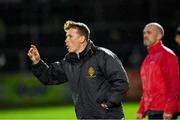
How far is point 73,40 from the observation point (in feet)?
22.0

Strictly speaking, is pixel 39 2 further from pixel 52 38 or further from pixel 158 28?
pixel 158 28

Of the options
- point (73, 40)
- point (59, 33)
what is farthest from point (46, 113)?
point (73, 40)

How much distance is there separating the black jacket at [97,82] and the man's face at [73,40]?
8 cm

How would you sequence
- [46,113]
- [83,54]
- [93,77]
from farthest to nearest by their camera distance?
[46,113] < [83,54] < [93,77]

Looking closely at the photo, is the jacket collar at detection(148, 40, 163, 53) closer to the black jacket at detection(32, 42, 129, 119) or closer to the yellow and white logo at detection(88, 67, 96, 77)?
the black jacket at detection(32, 42, 129, 119)

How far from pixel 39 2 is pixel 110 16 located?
9.29ft

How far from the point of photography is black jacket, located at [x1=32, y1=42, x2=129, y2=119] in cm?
641

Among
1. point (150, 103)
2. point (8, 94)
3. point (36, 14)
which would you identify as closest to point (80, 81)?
point (150, 103)

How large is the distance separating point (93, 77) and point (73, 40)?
0.51 meters

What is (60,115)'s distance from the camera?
15.9m

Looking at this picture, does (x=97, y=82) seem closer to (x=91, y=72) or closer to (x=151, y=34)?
(x=91, y=72)

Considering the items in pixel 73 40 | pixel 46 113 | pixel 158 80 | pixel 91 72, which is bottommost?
pixel 46 113

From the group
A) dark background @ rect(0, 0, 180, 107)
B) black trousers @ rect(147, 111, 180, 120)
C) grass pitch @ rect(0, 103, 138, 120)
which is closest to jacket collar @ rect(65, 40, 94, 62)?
black trousers @ rect(147, 111, 180, 120)

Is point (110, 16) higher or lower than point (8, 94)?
higher
